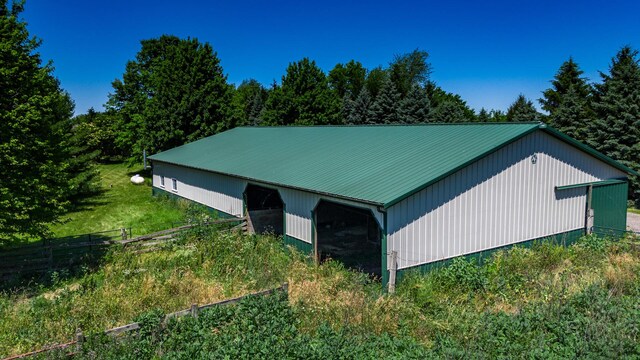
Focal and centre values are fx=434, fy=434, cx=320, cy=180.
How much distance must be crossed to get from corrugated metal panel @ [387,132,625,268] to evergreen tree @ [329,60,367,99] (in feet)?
182

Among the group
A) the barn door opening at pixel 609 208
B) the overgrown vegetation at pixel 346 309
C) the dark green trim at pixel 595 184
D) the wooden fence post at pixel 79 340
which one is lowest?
the overgrown vegetation at pixel 346 309

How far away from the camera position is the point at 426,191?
11.8 m

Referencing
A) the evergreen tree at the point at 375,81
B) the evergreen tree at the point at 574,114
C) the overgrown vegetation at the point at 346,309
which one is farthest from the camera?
the evergreen tree at the point at 375,81

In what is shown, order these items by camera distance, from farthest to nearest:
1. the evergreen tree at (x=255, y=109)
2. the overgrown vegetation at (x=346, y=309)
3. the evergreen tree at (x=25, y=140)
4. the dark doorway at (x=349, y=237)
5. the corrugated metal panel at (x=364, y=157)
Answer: the evergreen tree at (x=255, y=109) → the dark doorway at (x=349, y=237) → the corrugated metal panel at (x=364, y=157) → the evergreen tree at (x=25, y=140) → the overgrown vegetation at (x=346, y=309)

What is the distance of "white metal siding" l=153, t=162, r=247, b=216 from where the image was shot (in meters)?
19.2

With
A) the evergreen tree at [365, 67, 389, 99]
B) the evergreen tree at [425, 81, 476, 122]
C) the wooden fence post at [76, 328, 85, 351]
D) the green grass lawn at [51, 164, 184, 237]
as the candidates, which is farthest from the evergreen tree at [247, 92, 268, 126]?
the wooden fence post at [76, 328, 85, 351]

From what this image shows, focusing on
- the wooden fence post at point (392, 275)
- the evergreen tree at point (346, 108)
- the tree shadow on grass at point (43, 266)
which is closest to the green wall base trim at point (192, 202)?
the tree shadow on grass at point (43, 266)

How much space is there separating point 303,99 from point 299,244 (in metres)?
32.3

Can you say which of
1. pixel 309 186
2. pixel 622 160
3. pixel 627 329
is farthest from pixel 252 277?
pixel 622 160

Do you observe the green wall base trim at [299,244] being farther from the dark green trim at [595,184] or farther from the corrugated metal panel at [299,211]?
the dark green trim at [595,184]

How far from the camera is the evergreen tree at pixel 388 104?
45938 millimetres

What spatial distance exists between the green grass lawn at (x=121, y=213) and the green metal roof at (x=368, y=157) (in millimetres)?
3266

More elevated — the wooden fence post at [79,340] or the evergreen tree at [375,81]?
the evergreen tree at [375,81]

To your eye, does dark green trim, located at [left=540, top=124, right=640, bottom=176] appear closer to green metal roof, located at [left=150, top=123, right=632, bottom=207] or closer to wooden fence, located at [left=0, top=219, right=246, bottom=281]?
green metal roof, located at [left=150, top=123, right=632, bottom=207]
